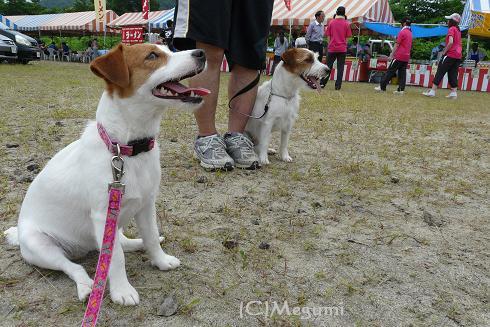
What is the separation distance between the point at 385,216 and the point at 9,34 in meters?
14.2

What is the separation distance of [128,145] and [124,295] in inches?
22.7

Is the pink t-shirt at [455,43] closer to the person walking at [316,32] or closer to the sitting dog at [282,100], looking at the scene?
the person walking at [316,32]

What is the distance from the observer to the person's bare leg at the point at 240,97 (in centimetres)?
350

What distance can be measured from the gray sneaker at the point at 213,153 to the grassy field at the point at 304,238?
0.26ft

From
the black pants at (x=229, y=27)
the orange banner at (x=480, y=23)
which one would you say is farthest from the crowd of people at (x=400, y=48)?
the black pants at (x=229, y=27)

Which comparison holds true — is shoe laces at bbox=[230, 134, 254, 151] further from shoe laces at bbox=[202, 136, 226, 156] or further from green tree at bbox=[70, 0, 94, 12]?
green tree at bbox=[70, 0, 94, 12]

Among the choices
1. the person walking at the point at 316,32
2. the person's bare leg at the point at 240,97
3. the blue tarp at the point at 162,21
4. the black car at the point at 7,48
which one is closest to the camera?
the person's bare leg at the point at 240,97

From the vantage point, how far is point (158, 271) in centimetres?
182

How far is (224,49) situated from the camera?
10.4 ft

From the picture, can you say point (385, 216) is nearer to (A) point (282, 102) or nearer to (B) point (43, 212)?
(A) point (282, 102)

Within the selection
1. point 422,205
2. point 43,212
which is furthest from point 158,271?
point 422,205

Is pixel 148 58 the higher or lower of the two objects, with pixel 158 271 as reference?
higher

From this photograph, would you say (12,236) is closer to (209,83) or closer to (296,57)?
(209,83)

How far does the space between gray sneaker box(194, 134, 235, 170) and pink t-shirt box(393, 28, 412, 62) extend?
29.4 feet
